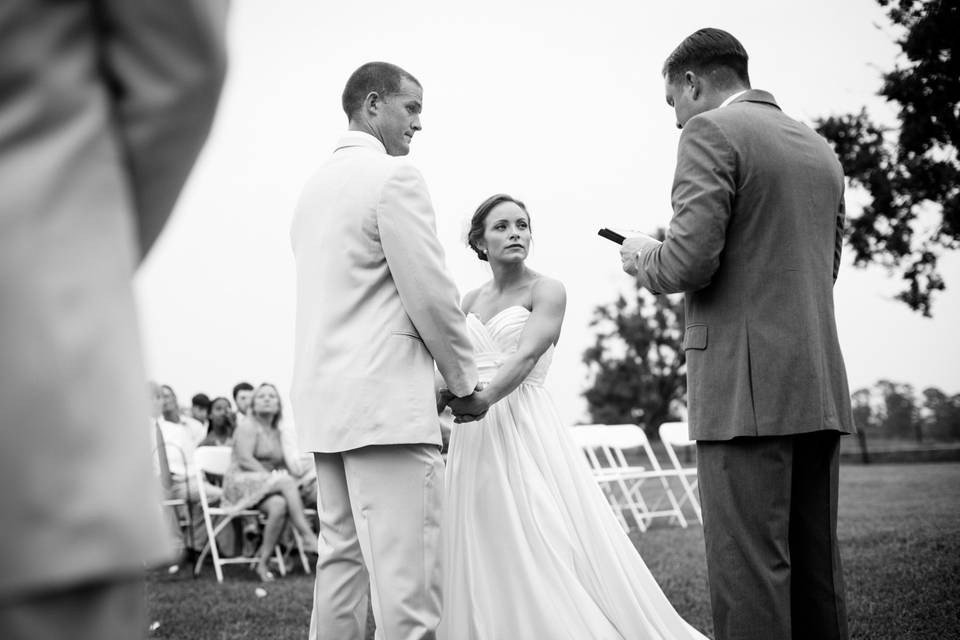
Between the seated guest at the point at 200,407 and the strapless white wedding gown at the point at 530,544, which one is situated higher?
the seated guest at the point at 200,407

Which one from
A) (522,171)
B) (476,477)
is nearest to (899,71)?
(522,171)

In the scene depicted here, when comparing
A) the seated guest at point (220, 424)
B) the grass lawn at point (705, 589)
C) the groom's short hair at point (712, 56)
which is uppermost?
the groom's short hair at point (712, 56)

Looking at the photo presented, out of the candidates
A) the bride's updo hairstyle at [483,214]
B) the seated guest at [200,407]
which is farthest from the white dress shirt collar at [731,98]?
the seated guest at [200,407]

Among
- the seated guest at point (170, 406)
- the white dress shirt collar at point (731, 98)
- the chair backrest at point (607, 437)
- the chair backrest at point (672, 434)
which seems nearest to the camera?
the white dress shirt collar at point (731, 98)

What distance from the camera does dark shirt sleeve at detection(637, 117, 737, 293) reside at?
10.5 feet

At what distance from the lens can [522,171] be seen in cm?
2153

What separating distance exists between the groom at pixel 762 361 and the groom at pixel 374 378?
2.89 feet

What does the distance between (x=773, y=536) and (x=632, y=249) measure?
1.20 metres

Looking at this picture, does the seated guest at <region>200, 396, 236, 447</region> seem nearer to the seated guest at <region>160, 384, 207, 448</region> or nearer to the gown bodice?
the seated guest at <region>160, 384, 207, 448</region>

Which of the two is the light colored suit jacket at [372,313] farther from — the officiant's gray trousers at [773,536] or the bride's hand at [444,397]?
the officiant's gray trousers at [773,536]

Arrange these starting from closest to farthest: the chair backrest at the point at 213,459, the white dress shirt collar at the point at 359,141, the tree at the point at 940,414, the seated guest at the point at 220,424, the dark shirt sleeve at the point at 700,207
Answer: the dark shirt sleeve at the point at 700,207, the white dress shirt collar at the point at 359,141, the chair backrest at the point at 213,459, the seated guest at the point at 220,424, the tree at the point at 940,414

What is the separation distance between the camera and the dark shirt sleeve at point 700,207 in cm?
320

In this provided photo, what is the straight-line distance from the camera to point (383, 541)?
10.7 ft

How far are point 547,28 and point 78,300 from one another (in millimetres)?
17274
